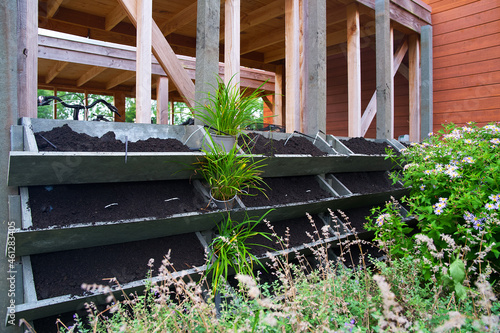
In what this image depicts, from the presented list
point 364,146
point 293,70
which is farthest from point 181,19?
point 364,146

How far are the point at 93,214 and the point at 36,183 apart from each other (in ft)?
0.91

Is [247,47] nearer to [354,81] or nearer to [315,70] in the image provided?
[354,81]

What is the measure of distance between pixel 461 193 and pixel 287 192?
107 centimetres

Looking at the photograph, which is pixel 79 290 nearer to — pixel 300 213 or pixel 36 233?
pixel 36 233

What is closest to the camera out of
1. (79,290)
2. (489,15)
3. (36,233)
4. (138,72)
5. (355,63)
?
(36,233)

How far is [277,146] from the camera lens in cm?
253

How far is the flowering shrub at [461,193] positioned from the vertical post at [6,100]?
1.97 m

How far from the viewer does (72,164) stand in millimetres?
1481

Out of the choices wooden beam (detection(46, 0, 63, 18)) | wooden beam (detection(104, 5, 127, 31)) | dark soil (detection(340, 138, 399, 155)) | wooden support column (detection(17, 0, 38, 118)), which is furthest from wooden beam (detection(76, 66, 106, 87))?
dark soil (detection(340, 138, 399, 155))

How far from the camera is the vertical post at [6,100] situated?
1600 mm

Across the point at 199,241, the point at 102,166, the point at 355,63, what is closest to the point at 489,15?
the point at 355,63

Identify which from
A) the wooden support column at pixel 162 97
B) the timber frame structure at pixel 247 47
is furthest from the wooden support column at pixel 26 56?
the wooden support column at pixel 162 97

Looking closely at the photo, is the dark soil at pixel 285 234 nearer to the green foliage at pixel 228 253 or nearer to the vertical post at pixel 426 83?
the green foliage at pixel 228 253

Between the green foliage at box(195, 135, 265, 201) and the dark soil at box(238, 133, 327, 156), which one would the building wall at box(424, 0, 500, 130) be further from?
the green foliage at box(195, 135, 265, 201)
